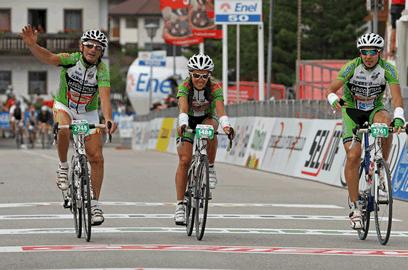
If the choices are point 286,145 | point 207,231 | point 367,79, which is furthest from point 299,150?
point 367,79

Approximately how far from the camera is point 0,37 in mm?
66562

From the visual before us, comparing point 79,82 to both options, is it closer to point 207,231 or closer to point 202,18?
point 207,231

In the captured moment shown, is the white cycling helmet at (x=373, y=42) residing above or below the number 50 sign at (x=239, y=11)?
below

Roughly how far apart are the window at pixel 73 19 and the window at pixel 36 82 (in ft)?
13.7

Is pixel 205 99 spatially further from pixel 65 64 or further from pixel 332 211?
pixel 332 211

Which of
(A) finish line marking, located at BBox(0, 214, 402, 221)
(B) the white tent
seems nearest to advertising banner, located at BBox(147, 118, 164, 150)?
(B) the white tent

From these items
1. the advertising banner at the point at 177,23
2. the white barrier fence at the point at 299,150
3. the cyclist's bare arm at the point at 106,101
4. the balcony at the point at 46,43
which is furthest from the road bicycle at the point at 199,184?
the balcony at the point at 46,43

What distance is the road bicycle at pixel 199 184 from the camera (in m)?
8.66

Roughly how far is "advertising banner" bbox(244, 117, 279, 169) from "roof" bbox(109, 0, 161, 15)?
10282cm

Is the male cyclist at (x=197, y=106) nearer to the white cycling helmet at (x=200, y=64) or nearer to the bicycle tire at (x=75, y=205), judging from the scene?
the white cycling helmet at (x=200, y=64)

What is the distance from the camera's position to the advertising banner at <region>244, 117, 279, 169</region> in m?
20.9

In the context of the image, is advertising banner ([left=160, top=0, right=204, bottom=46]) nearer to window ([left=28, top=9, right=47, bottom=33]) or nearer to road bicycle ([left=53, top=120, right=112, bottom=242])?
road bicycle ([left=53, top=120, right=112, bottom=242])

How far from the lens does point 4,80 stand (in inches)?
2697

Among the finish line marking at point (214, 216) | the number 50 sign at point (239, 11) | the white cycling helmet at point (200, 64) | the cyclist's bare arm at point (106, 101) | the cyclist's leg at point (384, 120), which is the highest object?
the number 50 sign at point (239, 11)
